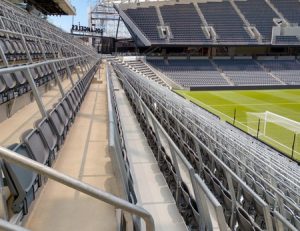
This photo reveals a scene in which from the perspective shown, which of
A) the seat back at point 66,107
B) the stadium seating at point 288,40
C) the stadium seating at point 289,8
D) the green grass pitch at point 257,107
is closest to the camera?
the seat back at point 66,107

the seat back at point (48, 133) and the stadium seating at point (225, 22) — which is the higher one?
the stadium seating at point (225, 22)

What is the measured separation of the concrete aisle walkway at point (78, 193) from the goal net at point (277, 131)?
868 cm

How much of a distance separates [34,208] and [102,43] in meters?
38.9

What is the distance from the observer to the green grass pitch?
1259 centimetres

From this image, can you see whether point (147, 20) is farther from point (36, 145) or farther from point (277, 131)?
point (36, 145)

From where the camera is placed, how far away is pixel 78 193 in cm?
264

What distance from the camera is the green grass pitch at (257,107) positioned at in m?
12.6

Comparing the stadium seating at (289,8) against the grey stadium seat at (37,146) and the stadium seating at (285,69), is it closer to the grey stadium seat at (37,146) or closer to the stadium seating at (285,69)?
the stadium seating at (285,69)

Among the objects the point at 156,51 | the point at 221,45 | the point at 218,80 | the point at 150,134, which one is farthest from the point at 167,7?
the point at 150,134

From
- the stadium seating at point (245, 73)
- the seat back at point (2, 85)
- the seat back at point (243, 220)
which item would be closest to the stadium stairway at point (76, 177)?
the seat back at point (2, 85)

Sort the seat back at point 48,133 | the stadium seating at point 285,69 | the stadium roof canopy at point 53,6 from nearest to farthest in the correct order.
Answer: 1. the seat back at point 48,133
2. the stadium roof canopy at point 53,6
3. the stadium seating at point 285,69

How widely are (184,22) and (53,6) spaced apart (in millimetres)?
12336

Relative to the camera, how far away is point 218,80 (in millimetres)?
28547

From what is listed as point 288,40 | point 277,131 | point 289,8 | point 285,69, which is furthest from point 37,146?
point 289,8
